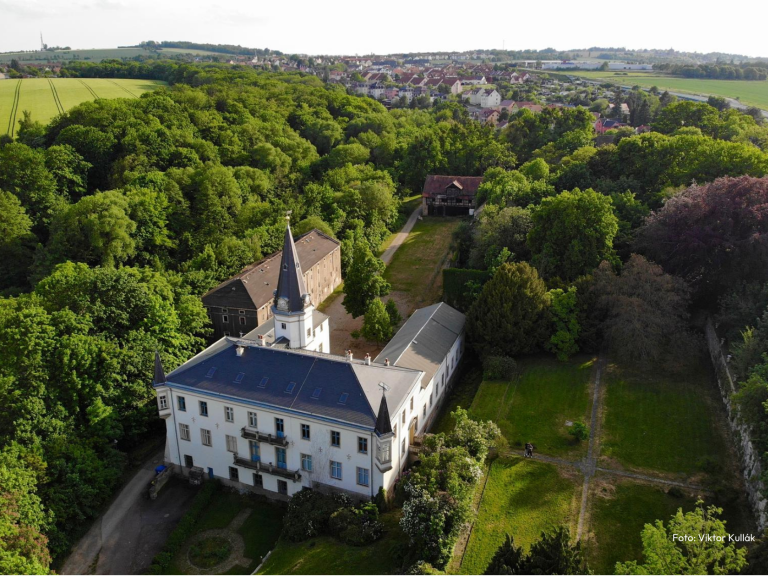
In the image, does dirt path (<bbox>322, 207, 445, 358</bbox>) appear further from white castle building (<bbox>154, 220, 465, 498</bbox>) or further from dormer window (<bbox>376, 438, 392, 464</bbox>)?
dormer window (<bbox>376, 438, 392, 464</bbox>)

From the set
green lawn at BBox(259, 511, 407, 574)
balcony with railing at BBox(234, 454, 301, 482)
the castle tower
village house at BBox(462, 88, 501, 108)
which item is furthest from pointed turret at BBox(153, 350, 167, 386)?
village house at BBox(462, 88, 501, 108)

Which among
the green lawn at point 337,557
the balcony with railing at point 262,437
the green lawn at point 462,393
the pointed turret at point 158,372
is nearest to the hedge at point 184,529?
the balcony with railing at point 262,437

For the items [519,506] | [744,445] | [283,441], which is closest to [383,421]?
[283,441]

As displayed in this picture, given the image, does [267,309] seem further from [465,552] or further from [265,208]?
[465,552]

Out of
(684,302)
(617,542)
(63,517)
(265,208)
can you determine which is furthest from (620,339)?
(265,208)

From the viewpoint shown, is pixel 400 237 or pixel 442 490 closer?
pixel 442 490

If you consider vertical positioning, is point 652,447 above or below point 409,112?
below

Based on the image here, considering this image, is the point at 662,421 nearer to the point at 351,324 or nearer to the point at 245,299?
the point at 351,324

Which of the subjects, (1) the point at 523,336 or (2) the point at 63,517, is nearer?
(2) the point at 63,517
